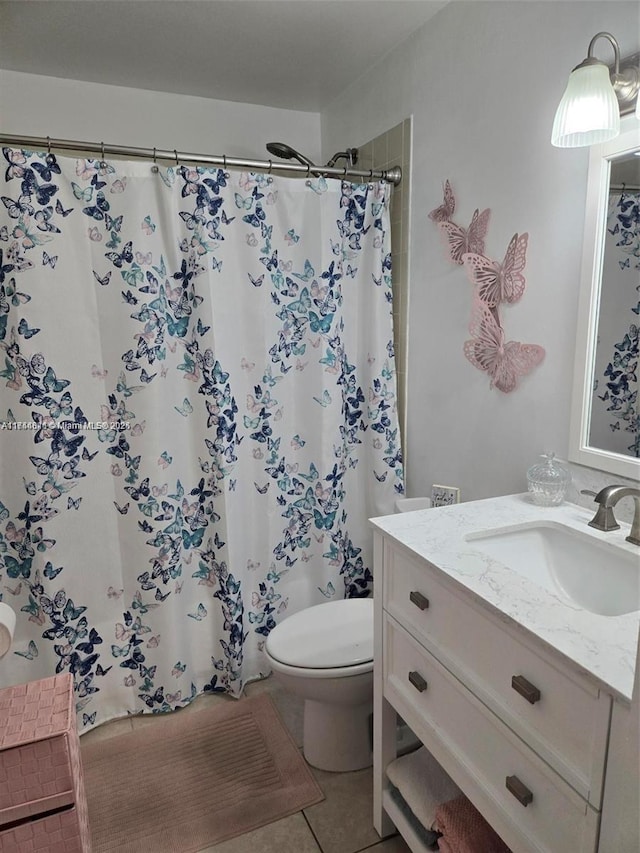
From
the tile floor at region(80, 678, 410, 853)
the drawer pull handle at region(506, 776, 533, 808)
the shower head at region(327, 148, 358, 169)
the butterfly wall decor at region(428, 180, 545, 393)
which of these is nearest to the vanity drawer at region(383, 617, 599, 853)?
the drawer pull handle at region(506, 776, 533, 808)

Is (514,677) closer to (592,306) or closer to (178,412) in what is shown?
(592,306)

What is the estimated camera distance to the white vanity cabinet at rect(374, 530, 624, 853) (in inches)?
32.7

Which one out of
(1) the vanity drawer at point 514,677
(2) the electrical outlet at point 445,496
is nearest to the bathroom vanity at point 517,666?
(1) the vanity drawer at point 514,677

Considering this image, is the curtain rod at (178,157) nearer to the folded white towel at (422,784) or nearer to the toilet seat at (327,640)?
the toilet seat at (327,640)

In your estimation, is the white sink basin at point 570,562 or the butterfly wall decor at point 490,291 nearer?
A: the white sink basin at point 570,562

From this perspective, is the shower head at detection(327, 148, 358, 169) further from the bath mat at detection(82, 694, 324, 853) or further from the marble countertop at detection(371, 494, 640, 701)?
the bath mat at detection(82, 694, 324, 853)

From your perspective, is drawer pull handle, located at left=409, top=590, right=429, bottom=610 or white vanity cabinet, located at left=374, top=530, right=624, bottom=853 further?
drawer pull handle, located at left=409, top=590, right=429, bottom=610

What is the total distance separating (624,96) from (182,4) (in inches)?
52.2

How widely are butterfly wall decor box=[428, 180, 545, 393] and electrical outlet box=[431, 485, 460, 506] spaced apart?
366 millimetres

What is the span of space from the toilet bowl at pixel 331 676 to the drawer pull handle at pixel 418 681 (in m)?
0.34

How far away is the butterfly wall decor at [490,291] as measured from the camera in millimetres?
1521

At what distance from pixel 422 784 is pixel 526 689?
63cm

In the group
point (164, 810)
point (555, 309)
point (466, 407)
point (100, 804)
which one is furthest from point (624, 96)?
point (100, 804)

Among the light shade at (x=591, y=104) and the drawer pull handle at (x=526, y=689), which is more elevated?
the light shade at (x=591, y=104)
